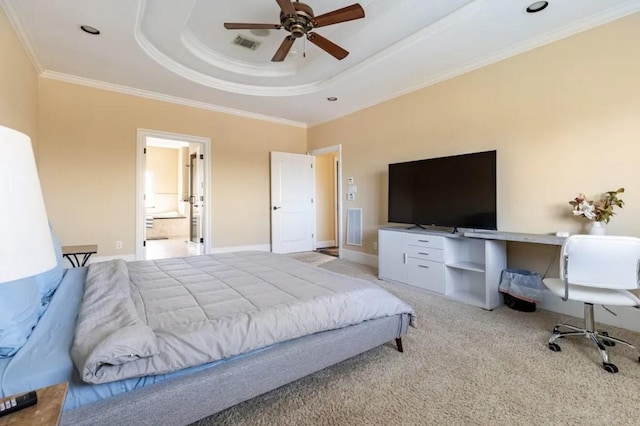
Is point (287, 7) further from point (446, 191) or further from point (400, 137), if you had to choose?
point (400, 137)

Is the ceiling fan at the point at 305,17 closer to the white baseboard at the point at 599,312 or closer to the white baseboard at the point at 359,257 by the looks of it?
the white baseboard at the point at 599,312

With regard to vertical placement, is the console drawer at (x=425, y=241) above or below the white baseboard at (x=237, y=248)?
above

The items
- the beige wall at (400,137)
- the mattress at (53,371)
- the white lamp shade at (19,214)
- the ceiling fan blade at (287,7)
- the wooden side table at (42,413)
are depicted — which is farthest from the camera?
the beige wall at (400,137)

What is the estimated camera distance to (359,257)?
5.18 meters

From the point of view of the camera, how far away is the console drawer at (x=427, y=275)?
3393 mm

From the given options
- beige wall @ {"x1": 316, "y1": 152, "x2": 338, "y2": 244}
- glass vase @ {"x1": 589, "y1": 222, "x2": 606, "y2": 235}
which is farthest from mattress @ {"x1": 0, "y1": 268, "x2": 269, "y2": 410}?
beige wall @ {"x1": 316, "y1": 152, "x2": 338, "y2": 244}

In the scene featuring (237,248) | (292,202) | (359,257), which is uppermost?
(292,202)

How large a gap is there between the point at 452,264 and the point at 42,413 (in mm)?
3435

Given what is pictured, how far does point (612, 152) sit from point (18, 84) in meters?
5.82

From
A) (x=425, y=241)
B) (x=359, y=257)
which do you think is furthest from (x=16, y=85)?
(x=359, y=257)

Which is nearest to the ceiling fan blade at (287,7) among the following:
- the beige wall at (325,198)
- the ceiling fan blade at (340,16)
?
the ceiling fan blade at (340,16)

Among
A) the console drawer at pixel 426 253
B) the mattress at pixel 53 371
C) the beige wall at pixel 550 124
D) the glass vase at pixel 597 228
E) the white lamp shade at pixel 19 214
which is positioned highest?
the beige wall at pixel 550 124

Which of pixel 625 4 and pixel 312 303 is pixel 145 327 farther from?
pixel 625 4

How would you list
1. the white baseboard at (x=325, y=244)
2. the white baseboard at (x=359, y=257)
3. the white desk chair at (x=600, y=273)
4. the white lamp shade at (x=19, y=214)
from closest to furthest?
the white lamp shade at (x=19, y=214) < the white desk chair at (x=600, y=273) < the white baseboard at (x=359, y=257) < the white baseboard at (x=325, y=244)
